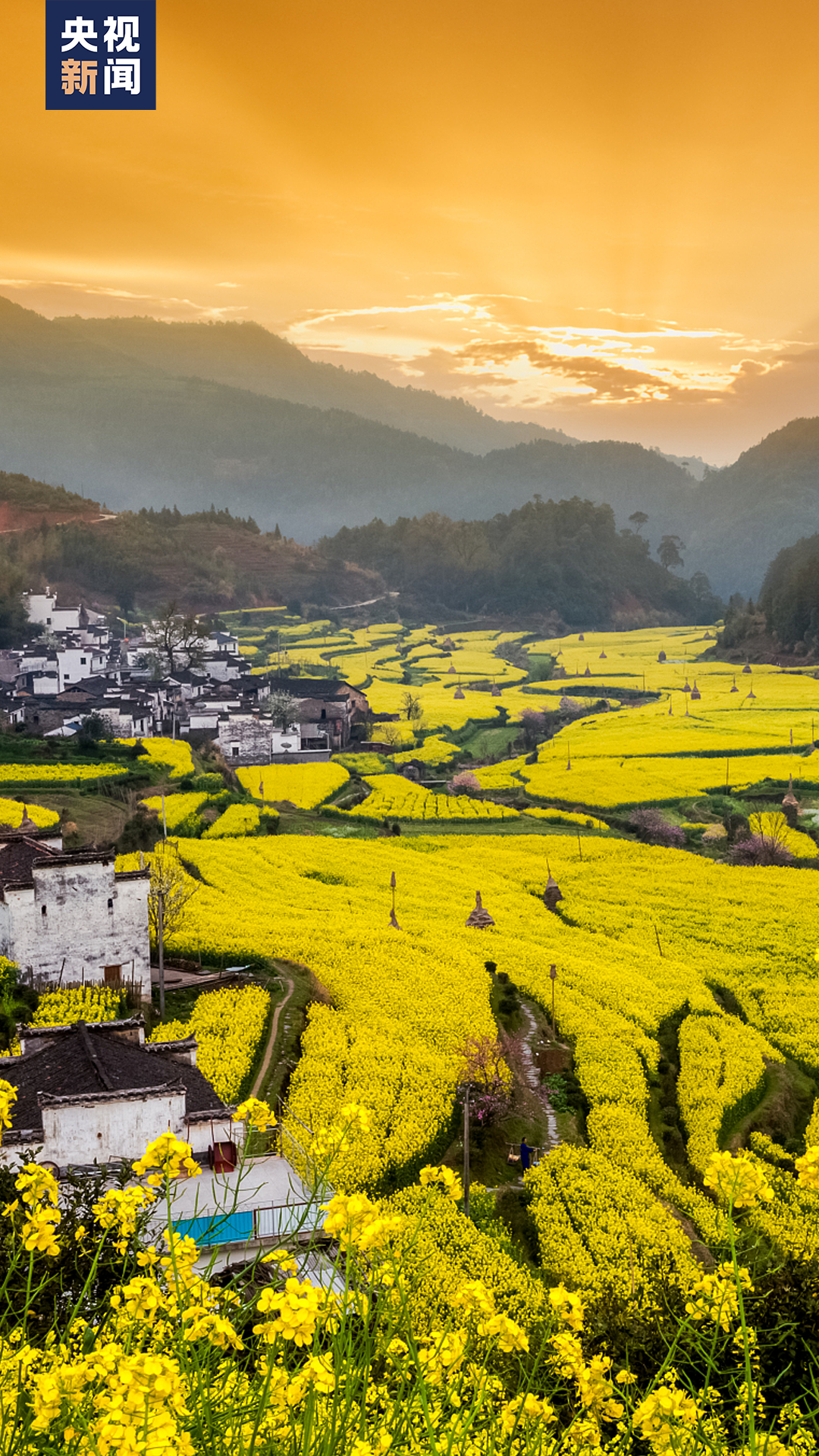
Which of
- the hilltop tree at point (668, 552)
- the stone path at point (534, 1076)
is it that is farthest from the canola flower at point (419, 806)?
the hilltop tree at point (668, 552)

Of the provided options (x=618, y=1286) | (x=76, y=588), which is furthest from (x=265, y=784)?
(x=76, y=588)

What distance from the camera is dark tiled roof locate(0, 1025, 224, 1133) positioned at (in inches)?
670

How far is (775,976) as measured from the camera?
1146 inches

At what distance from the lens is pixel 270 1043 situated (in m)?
22.8

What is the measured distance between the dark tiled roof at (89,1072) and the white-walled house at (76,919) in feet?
16.9

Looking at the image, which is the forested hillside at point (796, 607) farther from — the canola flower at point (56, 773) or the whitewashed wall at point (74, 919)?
the whitewashed wall at point (74, 919)

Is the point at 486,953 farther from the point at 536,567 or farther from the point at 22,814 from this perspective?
the point at 536,567

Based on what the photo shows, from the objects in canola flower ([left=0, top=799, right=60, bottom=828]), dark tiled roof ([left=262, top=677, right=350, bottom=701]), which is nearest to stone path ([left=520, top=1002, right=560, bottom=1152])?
canola flower ([left=0, top=799, right=60, bottom=828])

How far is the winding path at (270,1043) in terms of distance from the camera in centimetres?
2102

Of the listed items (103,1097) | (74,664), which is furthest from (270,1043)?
(74,664)

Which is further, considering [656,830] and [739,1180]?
[656,830]

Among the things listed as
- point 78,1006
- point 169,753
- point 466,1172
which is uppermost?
point 169,753

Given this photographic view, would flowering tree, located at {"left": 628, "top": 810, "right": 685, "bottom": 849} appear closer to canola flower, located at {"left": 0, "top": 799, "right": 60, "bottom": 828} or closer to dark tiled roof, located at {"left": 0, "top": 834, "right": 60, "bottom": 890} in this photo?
canola flower, located at {"left": 0, "top": 799, "right": 60, "bottom": 828}

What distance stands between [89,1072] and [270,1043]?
588cm
